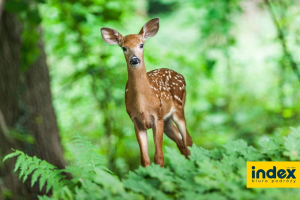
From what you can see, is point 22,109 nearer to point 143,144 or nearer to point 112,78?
point 112,78

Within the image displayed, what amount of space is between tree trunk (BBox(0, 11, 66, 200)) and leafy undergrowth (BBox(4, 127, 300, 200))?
4.62 feet

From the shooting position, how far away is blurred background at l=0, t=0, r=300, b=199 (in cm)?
266

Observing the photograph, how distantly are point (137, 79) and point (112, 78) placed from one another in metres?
1.76

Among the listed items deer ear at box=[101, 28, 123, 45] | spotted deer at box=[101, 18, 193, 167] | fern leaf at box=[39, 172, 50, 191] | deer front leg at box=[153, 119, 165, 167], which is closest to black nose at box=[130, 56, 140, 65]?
spotted deer at box=[101, 18, 193, 167]

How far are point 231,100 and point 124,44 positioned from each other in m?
4.51

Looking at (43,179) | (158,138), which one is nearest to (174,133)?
(158,138)

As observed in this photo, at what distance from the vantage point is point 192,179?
3.82 ft

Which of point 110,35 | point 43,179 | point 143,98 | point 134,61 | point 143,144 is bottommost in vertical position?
point 43,179

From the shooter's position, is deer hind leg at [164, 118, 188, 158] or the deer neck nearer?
the deer neck

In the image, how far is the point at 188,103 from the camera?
506cm

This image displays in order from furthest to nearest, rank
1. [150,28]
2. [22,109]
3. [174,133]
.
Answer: [22,109] < [174,133] < [150,28]

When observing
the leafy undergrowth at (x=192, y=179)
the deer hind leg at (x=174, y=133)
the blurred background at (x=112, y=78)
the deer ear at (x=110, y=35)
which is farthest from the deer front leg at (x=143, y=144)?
the blurred background at (x=112, y=78)

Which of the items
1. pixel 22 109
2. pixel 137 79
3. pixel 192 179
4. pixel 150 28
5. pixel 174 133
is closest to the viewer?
pixel 192 179

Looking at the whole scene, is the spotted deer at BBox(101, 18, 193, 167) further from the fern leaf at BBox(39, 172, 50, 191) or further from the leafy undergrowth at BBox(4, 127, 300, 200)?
the fern leaf at BBox(39, 172, 50, 191)
